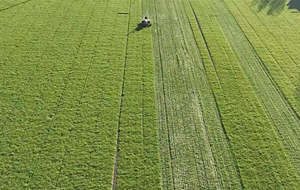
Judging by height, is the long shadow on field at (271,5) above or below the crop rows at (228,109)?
above

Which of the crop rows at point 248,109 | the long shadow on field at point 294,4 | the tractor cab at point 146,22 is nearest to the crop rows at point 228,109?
the crop rows at point 248,109

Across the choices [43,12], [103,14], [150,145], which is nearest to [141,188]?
[150,145]

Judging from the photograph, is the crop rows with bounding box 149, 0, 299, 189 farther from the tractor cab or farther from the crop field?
the tractor cab

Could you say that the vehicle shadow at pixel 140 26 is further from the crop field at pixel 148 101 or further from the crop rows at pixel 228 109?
the crop rows at pixel 228 109

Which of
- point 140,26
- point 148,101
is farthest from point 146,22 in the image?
point 148,101

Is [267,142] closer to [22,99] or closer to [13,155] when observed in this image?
[13,155]

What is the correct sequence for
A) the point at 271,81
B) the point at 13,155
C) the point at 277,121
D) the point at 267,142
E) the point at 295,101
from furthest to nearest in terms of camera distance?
the point at 271,81 → the point at 295,101 → the point at 277,121 → the point at 267,142 → the point at 13,155

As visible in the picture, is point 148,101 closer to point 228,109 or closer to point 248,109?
point 228,109
